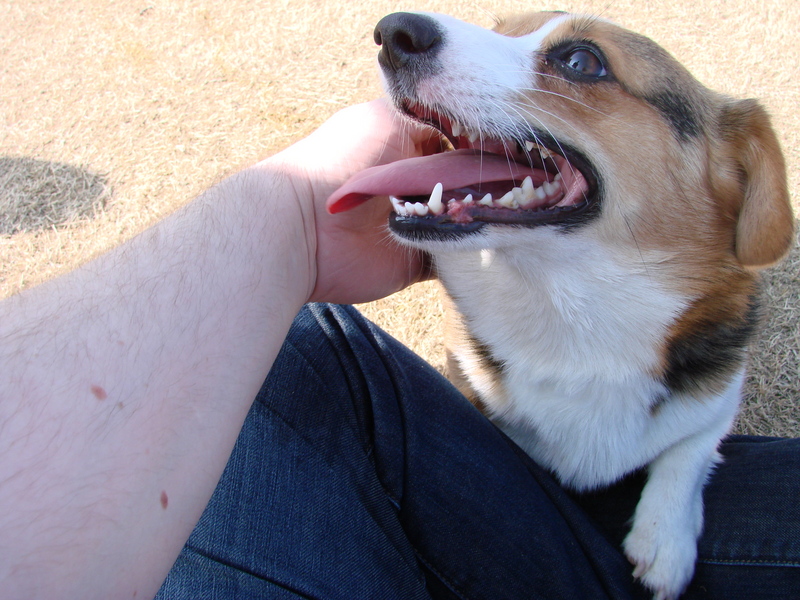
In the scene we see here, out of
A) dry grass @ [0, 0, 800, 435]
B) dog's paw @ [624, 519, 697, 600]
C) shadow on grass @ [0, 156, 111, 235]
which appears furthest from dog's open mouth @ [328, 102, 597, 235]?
shadow on grass @ [0, 156, 111, 235]

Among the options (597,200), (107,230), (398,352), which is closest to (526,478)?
(398,352)

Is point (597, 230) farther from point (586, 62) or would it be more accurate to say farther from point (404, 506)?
point (404, 506)

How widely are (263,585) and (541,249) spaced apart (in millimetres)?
1070

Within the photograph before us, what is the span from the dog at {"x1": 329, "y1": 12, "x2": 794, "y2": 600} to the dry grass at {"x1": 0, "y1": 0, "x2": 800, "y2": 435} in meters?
1.23

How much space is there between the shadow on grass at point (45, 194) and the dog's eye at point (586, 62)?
2989 millimetres

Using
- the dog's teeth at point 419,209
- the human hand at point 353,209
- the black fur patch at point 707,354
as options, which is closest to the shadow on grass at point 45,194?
the human hand at point 353,209

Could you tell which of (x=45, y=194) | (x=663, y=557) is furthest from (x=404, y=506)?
(x=45, y=194)

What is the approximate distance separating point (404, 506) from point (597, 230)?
0.94m

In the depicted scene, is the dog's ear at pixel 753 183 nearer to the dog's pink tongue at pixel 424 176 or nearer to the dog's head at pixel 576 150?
the dog's head at pixel 576 150

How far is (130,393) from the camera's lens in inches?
40.5

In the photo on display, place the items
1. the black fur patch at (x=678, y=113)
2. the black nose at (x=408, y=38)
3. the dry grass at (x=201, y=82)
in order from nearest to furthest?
1. the black nose at (x=408, y=38)
2. the black fur patch at (x=678, y=113)
3. the dry grass at (x=201, y=82)

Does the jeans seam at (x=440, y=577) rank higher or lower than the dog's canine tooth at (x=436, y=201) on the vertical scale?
lower

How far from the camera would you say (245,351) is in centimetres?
121

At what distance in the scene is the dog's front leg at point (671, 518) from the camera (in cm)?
168
